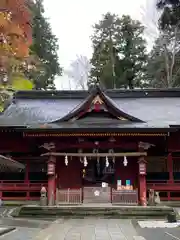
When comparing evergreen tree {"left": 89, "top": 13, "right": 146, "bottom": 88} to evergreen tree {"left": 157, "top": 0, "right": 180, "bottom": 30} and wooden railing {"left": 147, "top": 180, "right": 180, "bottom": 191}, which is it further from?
wooden railing {"left": 147, "top": 180, "right": 180, "bottom": 191}

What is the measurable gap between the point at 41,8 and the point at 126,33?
36.6 ft

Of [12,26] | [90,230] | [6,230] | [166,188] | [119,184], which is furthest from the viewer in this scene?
[166,188]

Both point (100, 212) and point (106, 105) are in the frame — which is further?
point (106, 105)

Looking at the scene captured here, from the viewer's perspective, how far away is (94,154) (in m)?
17.4

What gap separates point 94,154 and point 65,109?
6.44m

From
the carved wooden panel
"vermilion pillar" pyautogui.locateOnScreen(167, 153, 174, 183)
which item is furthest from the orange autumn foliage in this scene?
"vermilion pillar" pyautogui.locateOnScreen(167, 153, 174, 183)

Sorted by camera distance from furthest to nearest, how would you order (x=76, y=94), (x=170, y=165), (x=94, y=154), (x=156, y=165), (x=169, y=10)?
(x=76, y=94) < (x=169, y=10) < (x=156, y=165) < (x=170, y=165) < (x=94, y=154)

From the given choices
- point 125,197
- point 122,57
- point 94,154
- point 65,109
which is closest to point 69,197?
point 94,154

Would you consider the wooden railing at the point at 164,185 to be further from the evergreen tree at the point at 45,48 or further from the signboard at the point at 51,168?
the evergreen tree at the point at 45,48

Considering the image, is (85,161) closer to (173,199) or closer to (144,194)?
(144,194)

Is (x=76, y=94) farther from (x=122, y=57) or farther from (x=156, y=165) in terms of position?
(x=122, y=57)

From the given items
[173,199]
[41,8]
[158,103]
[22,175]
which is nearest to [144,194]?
[173,199]

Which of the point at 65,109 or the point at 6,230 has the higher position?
the point at 65,109

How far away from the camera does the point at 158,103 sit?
23.7 m
